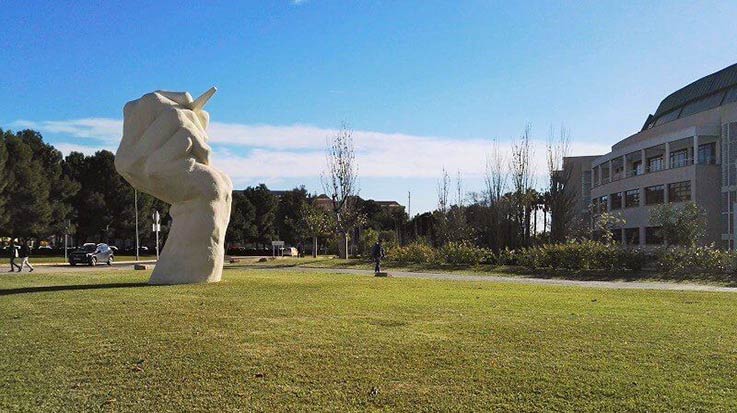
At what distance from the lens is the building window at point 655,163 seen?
2023 inches

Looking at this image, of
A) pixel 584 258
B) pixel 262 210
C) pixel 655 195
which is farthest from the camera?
pixel 262 210

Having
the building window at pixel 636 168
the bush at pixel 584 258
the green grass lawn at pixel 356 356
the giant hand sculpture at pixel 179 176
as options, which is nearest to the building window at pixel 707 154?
the building window at pixel 636 168

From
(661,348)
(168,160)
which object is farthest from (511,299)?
(168,160)

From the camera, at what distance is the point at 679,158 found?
4916cm

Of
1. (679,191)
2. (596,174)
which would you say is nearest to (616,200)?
(596,174)

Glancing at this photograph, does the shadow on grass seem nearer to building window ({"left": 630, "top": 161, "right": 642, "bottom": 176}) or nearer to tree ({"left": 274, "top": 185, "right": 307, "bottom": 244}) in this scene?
building window ({"left": 630, "top": 161, "right": 642, "bottom": 176})

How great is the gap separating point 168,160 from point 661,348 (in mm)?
11534

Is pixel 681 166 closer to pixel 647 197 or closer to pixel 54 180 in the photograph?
pixel 647 197

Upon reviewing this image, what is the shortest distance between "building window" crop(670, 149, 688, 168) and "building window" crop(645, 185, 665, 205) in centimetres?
193

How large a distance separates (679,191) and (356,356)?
45.0 metres

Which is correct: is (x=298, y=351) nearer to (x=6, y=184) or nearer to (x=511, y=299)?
(x=511, y=299)

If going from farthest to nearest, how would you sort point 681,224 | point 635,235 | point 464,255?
point 635,235
point 464,255
point 681,224

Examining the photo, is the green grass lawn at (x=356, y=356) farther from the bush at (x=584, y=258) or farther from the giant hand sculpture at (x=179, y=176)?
the bush at (x=584, y=258)

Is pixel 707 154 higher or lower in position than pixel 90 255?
higher
